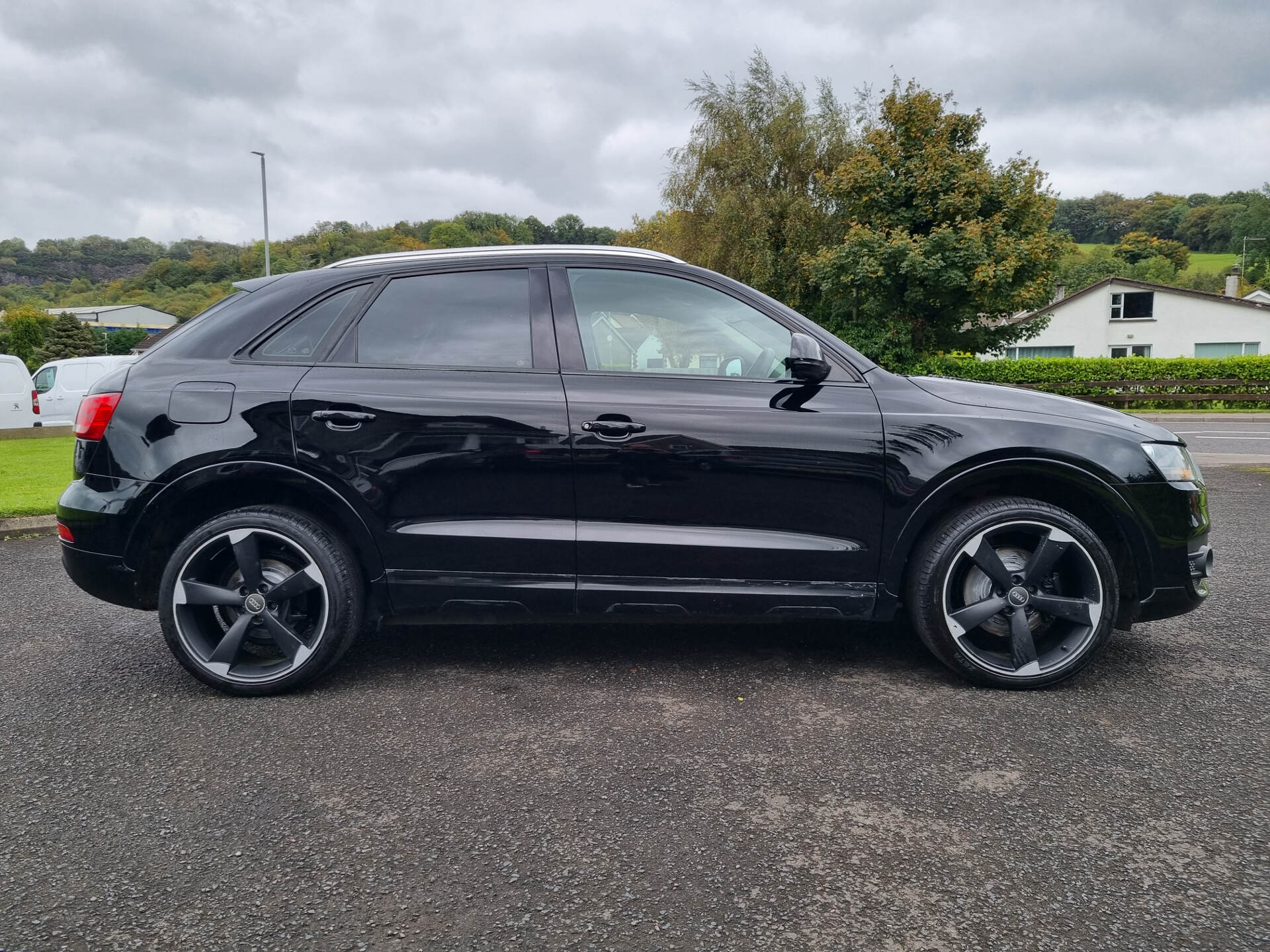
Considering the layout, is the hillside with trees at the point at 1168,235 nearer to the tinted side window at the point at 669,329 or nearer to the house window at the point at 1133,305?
the house window at the point at 1133,305

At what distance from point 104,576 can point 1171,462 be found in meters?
4.24

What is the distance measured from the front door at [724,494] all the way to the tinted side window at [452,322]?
12.8 inches

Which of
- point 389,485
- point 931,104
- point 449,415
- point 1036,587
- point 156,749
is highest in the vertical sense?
point 931,104

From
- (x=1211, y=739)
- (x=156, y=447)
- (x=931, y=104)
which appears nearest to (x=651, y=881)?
(x=1211, y=739)

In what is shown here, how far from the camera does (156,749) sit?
298 centimetres

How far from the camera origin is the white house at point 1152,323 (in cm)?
4138

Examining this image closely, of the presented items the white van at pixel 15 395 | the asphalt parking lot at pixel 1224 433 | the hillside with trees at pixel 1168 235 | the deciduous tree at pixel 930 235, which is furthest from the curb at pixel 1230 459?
the hillside with trees at pixel 1168 235

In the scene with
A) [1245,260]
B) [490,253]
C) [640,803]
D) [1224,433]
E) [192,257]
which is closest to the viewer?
[640,803]

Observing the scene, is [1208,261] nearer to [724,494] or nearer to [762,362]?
[762,362]

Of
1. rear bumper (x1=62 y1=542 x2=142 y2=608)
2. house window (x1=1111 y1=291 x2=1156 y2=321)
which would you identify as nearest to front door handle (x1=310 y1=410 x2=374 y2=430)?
rear bumper (x1=62 y1=542 x2=142 y2=608)

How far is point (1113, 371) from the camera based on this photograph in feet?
91.1

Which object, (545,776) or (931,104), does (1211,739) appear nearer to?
(545,776)

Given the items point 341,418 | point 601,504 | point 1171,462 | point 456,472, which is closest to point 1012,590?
point 1171,462

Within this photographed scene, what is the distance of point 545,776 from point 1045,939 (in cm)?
144
